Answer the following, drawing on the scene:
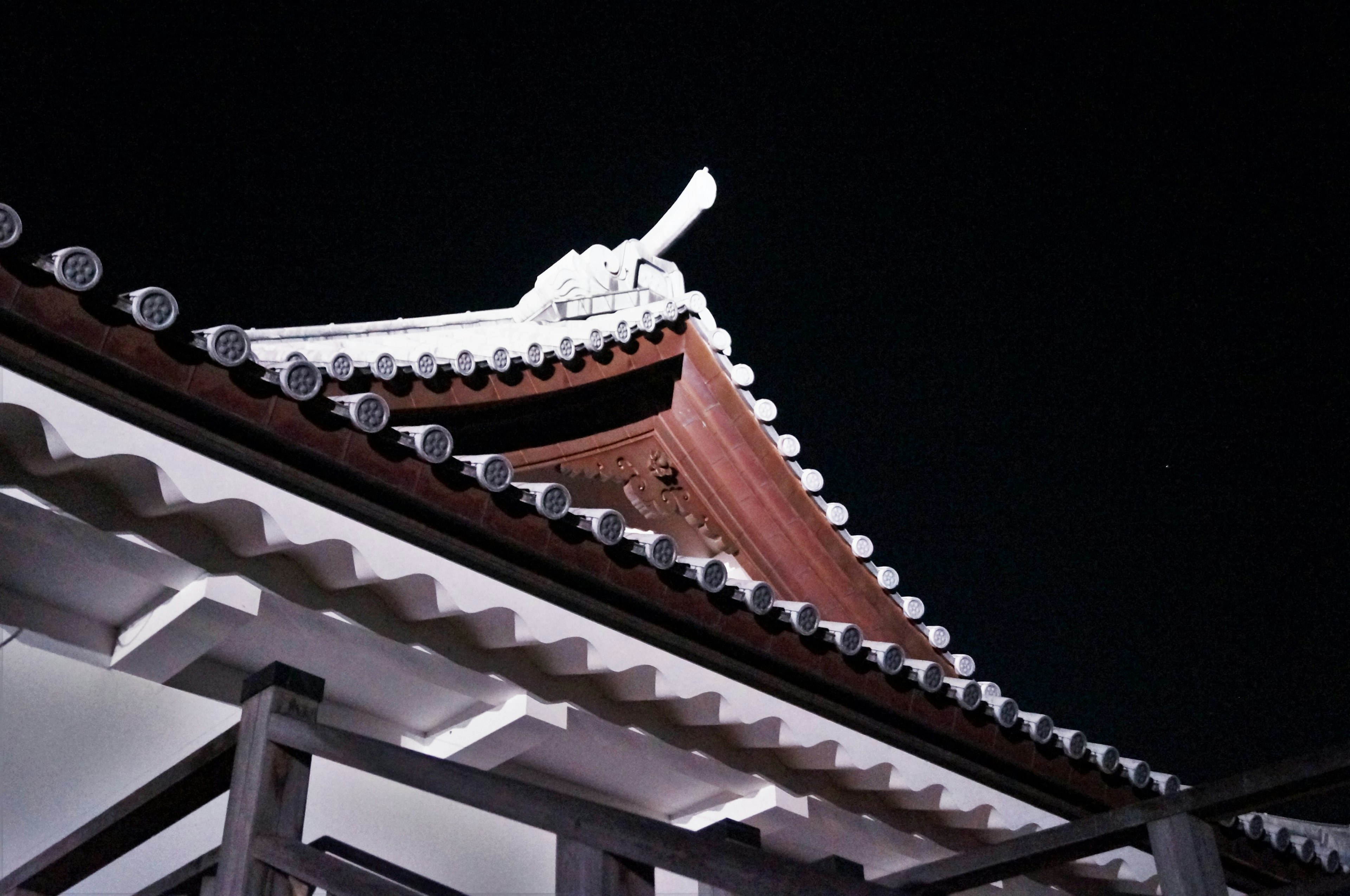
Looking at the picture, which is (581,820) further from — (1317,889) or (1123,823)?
(1317,889)

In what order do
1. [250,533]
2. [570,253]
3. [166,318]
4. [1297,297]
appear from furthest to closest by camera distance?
[1297,297]
[570,253]
[250,533]
[166,318]

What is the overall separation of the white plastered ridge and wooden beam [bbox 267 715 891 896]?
4.49 ft

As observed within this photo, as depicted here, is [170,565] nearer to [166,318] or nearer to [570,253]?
[166,318]

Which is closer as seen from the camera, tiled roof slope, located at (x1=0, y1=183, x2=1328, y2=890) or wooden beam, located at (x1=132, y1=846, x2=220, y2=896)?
wooden beam, located at (x1=132, y1=846, x2=220, y2=896)

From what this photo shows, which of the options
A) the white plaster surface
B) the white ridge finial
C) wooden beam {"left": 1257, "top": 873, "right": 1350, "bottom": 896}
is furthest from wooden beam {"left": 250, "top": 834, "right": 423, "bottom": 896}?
the white ridge finial

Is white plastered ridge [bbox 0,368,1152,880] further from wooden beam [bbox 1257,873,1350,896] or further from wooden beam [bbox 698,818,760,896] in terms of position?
wooden beam [bbox 698,818,760,896]

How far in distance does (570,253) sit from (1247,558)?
31.7 ft

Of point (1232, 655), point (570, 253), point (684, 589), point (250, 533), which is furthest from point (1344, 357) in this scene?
point (250, 533)

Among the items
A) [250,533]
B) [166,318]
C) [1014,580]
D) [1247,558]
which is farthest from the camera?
[1014,580]

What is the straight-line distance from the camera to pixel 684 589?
175 inches

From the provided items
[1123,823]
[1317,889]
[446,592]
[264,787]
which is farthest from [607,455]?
[264,787]

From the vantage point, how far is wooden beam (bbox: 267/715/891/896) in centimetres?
229

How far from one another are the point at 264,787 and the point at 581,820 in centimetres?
63

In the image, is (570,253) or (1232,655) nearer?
(570,253)
